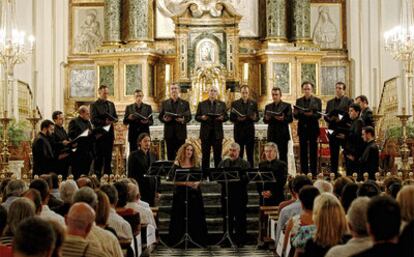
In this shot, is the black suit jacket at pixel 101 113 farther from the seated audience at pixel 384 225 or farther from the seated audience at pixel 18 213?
the seated audience at pixel 384 225

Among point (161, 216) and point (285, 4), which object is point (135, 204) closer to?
point (161, 216)

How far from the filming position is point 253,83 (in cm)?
2103

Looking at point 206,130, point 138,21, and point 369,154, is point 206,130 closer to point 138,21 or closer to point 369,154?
point 369,154

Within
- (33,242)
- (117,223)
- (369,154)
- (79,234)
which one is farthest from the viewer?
(369,154)

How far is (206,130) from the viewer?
1423 centimetres

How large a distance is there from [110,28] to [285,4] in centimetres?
466

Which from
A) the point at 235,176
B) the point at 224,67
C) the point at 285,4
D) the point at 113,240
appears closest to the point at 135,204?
the point at 235,176

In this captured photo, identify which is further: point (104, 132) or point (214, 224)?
point (104, 132)

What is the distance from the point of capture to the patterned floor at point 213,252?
34.7ft

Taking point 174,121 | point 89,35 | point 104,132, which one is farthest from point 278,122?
point 89,35

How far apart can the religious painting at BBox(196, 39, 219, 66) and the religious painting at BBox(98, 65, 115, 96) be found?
2.27 m

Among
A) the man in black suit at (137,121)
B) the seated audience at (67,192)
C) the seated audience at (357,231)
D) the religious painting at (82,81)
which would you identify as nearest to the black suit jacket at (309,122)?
the man in black suit at (137,121)

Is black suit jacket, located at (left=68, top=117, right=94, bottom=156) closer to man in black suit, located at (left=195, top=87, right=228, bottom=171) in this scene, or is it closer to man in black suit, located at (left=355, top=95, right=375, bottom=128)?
man in black suit, located at (left=195, top=87, right=228, bottom=171)

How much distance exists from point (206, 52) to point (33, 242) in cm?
1642
